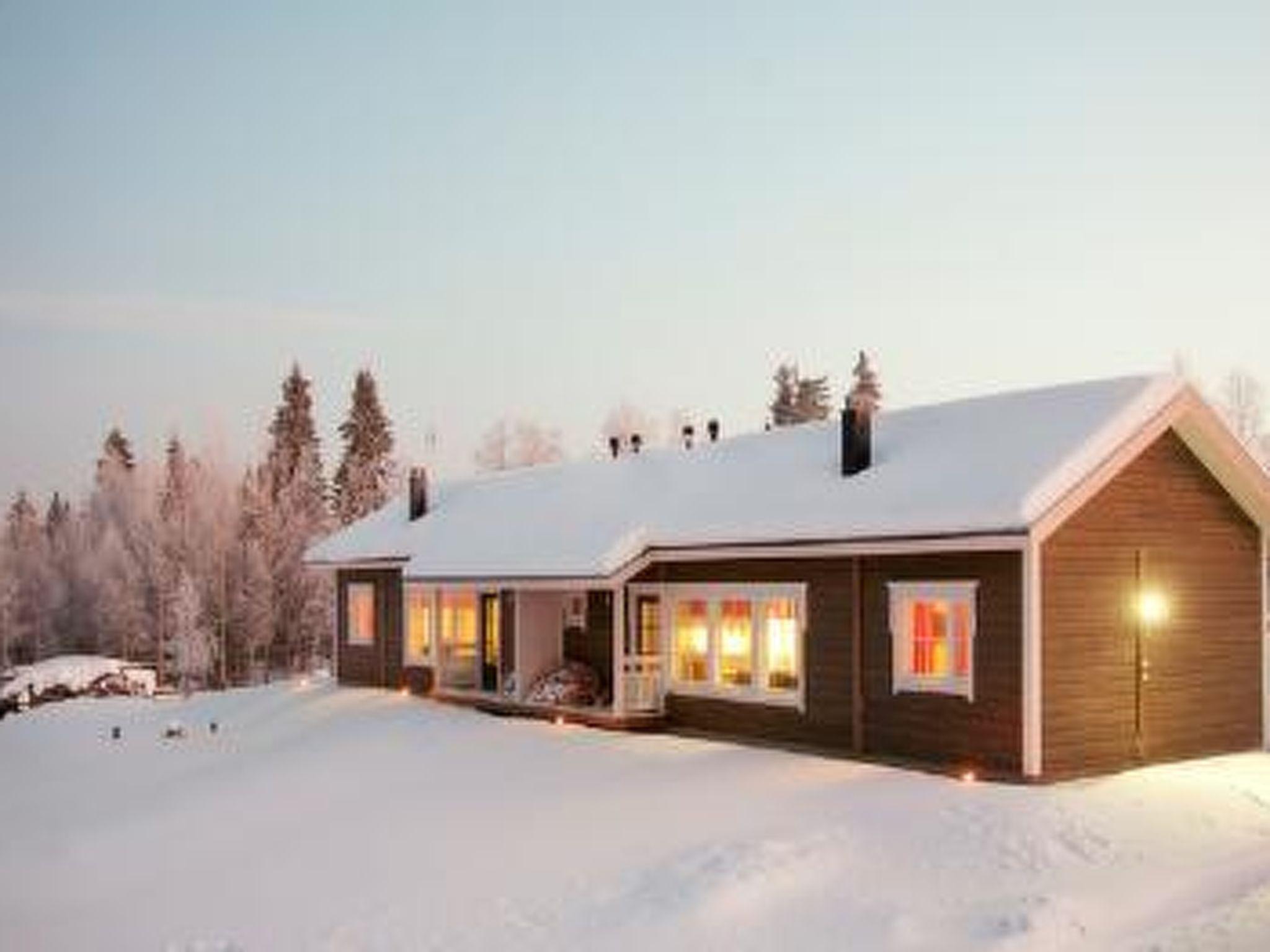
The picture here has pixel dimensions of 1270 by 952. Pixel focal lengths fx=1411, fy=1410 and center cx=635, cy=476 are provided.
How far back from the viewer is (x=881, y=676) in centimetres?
2141

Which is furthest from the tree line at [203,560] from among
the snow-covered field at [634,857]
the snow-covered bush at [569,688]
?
the snow-covered field at [634,857]

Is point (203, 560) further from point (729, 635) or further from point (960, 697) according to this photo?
point (960, 697)

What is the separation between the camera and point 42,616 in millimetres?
86438

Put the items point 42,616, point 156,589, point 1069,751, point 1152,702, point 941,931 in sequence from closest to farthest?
point 941,931 < point 1069,751 < point 1152,702 < point 156,589 < point 42,616

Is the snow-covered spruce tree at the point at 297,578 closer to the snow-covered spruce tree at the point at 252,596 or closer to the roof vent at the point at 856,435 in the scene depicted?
the snow-covered spruce tree at the point at 252,596

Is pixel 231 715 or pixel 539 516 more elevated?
pixel 539 516

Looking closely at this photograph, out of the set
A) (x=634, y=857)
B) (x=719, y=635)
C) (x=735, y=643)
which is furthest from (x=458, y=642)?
(x=634, y=857)

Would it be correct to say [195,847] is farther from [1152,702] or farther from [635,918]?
[1152,702]

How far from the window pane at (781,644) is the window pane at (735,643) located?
0.35 m

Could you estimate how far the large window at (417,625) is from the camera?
33156 mm

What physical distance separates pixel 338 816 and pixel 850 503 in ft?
29.9

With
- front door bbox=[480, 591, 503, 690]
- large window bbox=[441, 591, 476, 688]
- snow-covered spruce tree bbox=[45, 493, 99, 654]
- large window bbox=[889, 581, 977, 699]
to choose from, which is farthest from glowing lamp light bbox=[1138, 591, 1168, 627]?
snow-covered spruce tree bbox=[45, 493, 99, 654]

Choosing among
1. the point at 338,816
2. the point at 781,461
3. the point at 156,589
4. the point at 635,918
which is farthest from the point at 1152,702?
the point at 156,589

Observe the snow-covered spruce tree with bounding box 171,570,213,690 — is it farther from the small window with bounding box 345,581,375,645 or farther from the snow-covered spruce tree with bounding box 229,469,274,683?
the small window with bounding box 345,581,375,645
